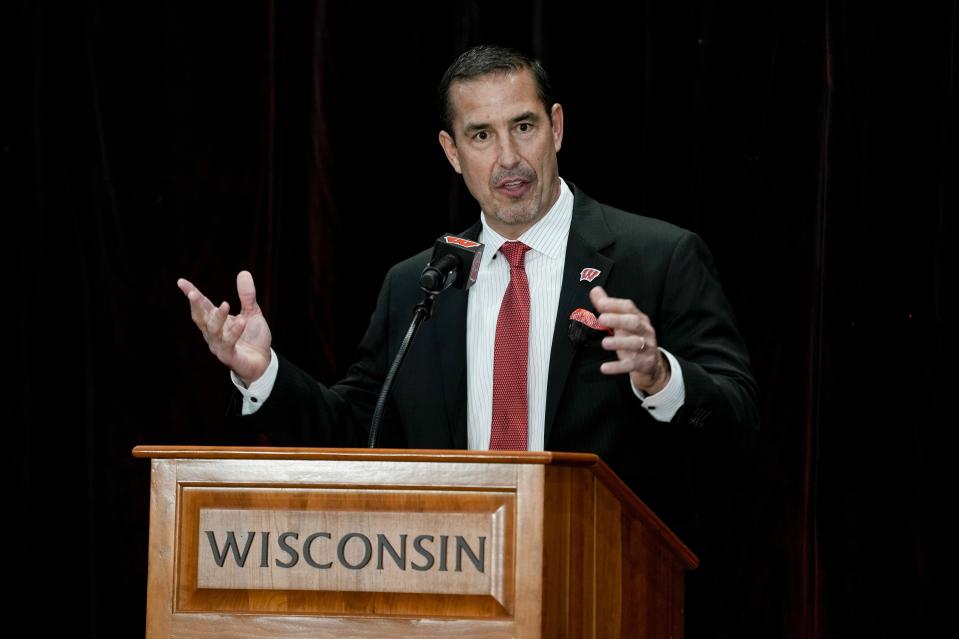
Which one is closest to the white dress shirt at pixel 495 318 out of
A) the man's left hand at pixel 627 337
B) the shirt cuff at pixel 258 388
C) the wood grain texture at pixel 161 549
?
the shirt cuff at pixel 258 388

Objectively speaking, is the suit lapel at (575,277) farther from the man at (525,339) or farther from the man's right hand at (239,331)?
the man's right hand at (239,331)

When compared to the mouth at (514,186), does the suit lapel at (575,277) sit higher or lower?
lower

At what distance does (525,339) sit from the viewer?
2143 mm

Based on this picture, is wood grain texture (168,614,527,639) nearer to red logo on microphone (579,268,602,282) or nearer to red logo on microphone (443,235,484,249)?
red logo on microphone (443,235,484,249)

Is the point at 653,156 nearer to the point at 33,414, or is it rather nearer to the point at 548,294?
the point at 548,294

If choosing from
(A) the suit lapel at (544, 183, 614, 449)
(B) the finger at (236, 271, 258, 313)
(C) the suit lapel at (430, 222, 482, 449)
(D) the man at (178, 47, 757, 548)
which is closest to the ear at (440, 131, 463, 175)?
(D) the man at (178, 47, 757, 548)

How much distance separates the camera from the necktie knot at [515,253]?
2.27m

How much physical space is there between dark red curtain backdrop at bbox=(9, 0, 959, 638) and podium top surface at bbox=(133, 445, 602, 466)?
1369mm

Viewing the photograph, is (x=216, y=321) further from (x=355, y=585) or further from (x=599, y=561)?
(x=599, y=561)

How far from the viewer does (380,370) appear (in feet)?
7.89

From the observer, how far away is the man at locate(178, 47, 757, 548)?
6.47ft

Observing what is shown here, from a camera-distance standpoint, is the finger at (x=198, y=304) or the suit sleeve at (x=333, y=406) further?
the suit sleeve at (x=333, y=406)

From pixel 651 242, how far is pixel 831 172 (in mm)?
647

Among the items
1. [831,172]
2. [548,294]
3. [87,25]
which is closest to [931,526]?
[831,172]
